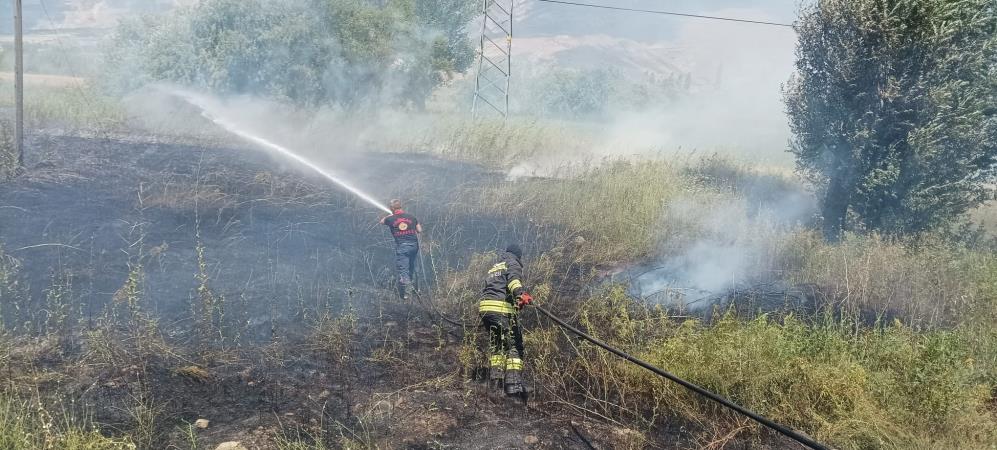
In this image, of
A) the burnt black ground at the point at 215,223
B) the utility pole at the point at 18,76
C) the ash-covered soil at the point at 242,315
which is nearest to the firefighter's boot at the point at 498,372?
the ash-covered soil at the point at 242,315

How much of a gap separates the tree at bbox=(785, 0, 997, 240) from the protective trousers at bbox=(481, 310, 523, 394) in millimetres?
8007

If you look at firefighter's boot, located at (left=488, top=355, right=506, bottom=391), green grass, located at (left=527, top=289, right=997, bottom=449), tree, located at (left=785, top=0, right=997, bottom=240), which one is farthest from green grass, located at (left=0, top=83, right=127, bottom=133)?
tree, located at (left=785, top=0, right=997, bottom=240)

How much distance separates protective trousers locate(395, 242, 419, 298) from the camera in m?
8.11

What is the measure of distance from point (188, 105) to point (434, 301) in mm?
15068

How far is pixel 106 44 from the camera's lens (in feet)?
76.3

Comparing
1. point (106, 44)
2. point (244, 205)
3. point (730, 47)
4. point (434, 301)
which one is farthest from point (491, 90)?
point (730, 47)

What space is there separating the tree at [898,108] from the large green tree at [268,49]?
13.8 m

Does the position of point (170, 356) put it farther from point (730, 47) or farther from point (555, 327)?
point (730, 47)

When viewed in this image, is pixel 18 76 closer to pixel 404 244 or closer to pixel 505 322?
pixel 404 244

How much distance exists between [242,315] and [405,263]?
2129 mm

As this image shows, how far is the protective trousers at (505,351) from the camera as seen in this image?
5734mm

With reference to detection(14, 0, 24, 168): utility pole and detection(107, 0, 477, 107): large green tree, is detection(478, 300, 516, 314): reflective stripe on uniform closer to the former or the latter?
detection(14, 0, 24, 168): utility pole

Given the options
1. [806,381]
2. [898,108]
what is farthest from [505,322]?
[898,108]

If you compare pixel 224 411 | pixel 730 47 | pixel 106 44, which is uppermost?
pixel 730 47
